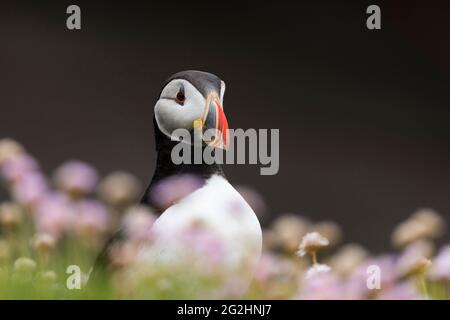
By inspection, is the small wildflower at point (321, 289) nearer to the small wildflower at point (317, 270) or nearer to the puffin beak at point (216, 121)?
the small wildflower at point (317, 270)

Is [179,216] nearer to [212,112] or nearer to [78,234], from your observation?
[212,112]

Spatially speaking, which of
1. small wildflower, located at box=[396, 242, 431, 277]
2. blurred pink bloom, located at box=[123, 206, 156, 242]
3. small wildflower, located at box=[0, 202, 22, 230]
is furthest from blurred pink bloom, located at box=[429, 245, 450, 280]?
small wildflower, located at box=[0, 202, 22, 230]

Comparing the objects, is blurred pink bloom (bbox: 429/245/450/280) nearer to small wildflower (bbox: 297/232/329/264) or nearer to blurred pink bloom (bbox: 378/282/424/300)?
blurred pink bloom (bbox: 378/282/424/300)

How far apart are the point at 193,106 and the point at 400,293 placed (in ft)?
4.37

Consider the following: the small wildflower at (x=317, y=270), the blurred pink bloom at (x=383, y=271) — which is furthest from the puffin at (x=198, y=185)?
the blurred pink bloom at (x=383, y=271)

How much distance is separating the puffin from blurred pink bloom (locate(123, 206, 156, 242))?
1.1 inches

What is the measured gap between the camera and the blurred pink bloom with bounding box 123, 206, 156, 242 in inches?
72.9

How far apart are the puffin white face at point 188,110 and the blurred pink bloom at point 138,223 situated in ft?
1.10

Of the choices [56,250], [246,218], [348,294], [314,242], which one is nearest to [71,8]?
[246,218]

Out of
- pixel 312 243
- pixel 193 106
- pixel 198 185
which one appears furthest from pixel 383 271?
pixel 193 106

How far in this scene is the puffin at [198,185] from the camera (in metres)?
2.32

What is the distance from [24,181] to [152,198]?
0.89 m

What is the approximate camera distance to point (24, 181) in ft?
6.03
